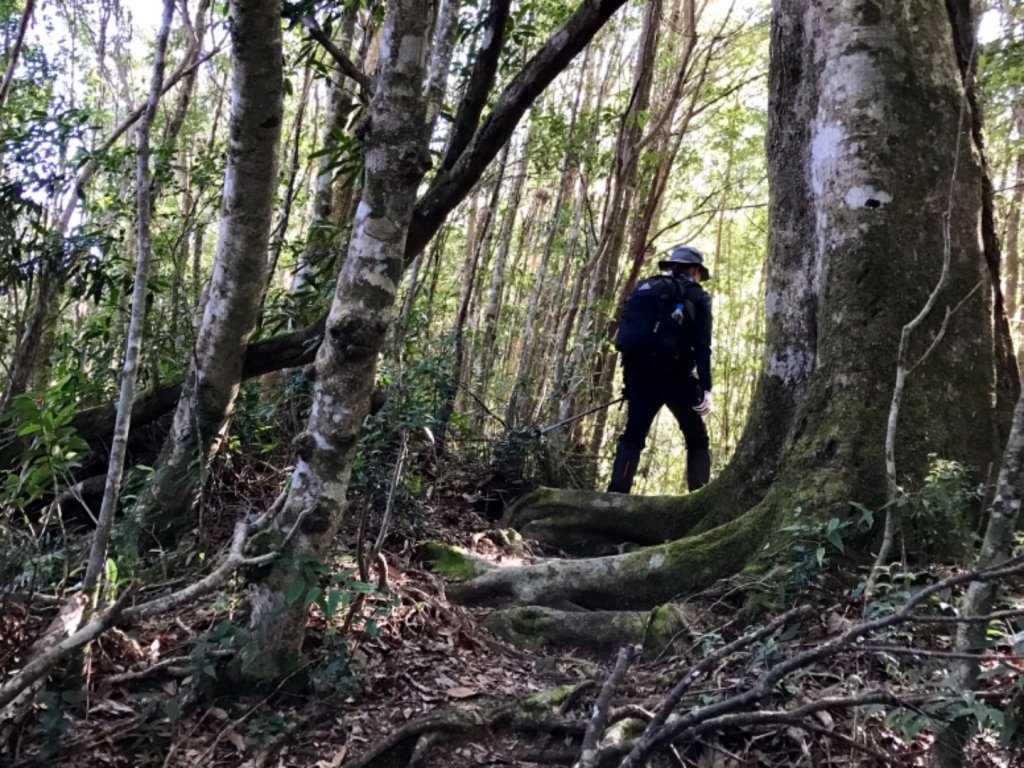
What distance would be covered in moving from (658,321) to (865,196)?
1.84 m

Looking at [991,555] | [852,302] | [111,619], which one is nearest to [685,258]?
[852,302]

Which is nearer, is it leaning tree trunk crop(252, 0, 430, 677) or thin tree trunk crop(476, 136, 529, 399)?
leaning tree trunk crop(252, 0, 430, 677)

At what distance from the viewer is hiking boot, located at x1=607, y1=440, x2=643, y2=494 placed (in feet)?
19.6

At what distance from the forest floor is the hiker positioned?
234 centimetres

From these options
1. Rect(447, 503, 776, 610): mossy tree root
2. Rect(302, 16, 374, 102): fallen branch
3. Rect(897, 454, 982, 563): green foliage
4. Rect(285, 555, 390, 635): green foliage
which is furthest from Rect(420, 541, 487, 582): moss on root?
Rect(302, 16, 374, 102): fallen branch

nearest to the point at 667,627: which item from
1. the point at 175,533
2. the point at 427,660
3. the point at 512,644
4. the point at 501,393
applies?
the point at 512,644

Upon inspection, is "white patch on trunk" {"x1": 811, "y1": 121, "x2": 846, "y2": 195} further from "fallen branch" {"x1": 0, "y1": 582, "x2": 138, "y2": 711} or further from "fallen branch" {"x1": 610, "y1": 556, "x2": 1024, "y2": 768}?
"fallen branch" {"x1": 0, "y1": 582, "x2": 138, "y2": 711}

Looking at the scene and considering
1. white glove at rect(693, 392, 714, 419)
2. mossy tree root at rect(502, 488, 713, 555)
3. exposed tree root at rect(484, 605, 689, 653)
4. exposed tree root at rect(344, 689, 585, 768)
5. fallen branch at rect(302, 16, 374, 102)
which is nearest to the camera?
exposed tree root at rect(344, 689, 585, 768)

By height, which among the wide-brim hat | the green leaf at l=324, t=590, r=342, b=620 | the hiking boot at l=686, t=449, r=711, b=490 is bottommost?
the green leaf at l=324, t=590, r=342, b=620

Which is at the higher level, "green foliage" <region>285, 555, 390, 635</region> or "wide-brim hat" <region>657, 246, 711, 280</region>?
"wide-brim hat" <region>657, 246, 711, 280</region>

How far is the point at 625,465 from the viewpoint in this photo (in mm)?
5973

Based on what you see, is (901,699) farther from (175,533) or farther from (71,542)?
(71,542)

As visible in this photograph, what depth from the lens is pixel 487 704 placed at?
9.76 ft

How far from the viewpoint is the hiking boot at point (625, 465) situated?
5.96 m
